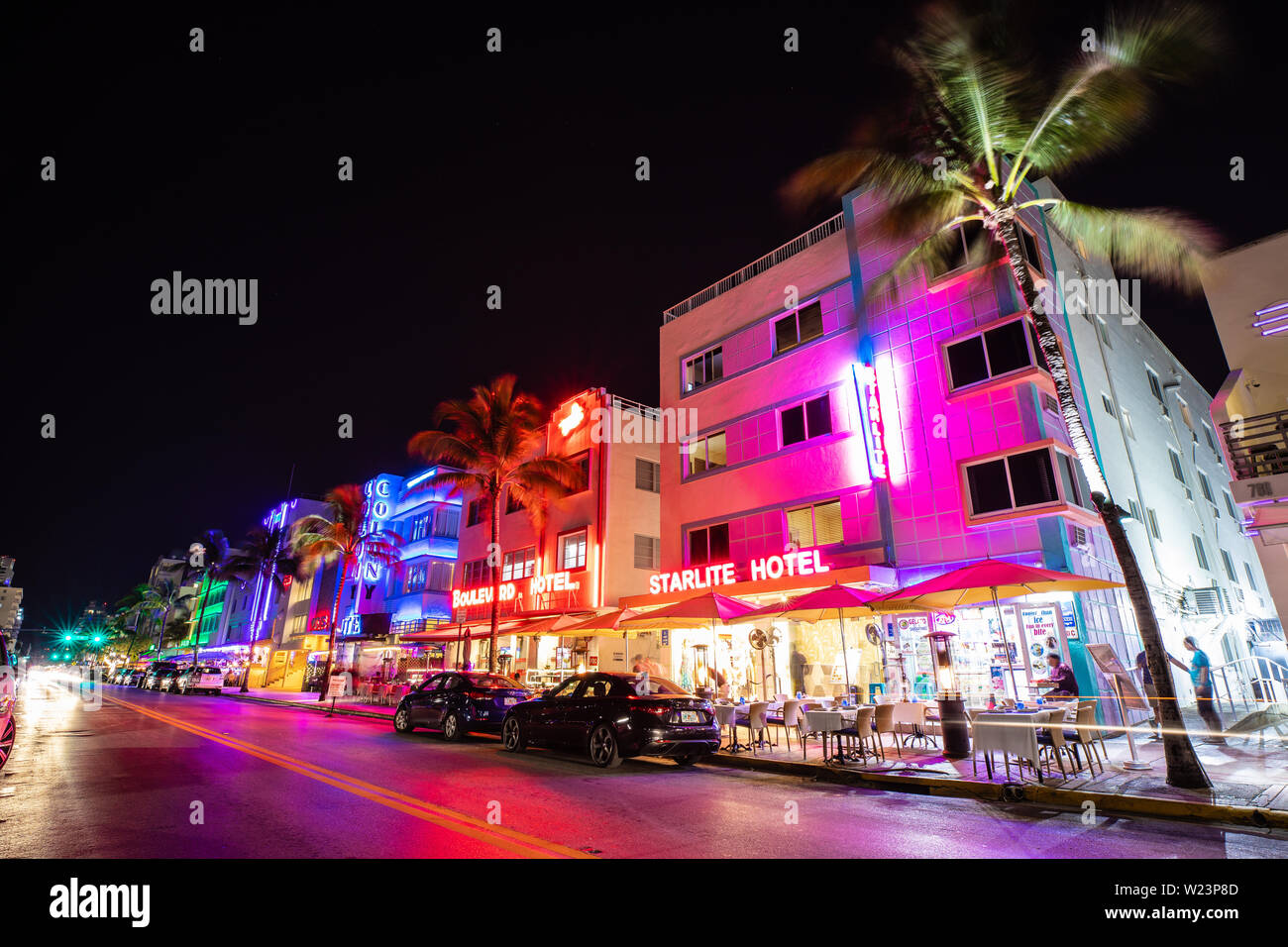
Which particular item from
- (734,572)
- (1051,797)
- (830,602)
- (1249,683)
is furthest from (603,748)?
(1249,683)

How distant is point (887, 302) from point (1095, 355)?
21.5ft

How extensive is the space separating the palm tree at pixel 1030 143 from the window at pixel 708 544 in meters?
11.2

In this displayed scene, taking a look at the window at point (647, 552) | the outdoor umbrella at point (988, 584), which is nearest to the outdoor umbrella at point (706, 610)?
the outdoor umbrella at point (988, 584)

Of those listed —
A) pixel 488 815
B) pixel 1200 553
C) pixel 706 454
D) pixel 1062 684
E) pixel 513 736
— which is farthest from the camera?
pixel 706 454

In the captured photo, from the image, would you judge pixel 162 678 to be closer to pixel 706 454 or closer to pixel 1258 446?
pixel 706 454

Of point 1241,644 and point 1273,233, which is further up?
point 1273,233

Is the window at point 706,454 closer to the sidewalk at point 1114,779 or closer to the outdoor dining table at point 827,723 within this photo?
the sidewalk at point 1114,779

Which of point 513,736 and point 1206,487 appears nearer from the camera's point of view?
point 513,736

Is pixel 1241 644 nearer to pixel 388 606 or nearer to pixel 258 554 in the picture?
pixel 388 606

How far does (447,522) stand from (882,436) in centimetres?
2864

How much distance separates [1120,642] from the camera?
48.9ft

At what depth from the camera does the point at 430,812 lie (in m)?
6.68

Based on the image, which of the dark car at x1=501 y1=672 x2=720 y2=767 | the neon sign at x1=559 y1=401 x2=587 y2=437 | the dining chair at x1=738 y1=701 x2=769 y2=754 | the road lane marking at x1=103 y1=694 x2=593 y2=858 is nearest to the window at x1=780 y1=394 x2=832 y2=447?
the dining chair at x1=738 y1=701 x2=769 y2=754
